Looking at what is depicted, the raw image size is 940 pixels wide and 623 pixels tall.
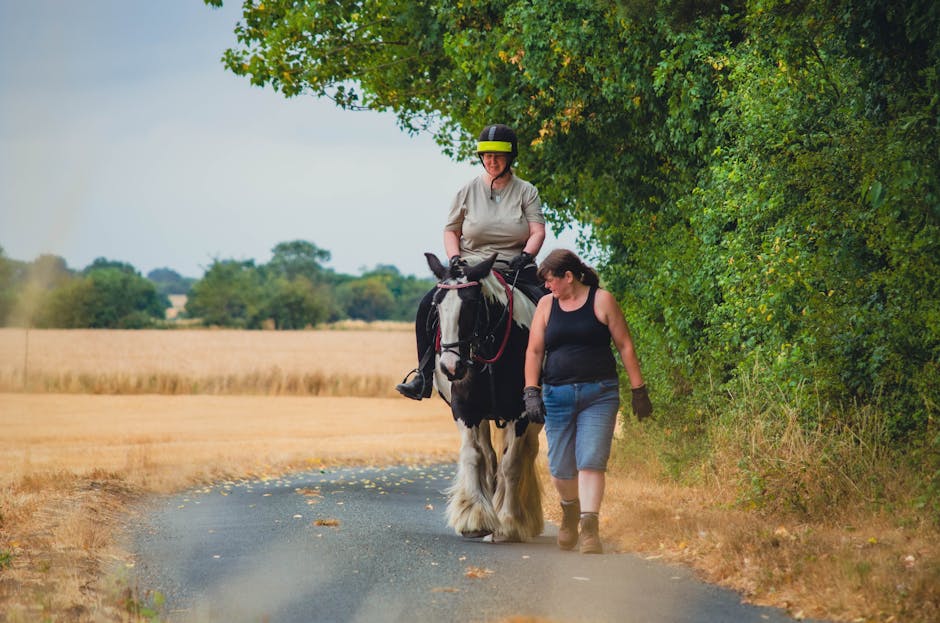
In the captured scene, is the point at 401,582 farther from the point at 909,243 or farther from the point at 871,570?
the point at 909,243

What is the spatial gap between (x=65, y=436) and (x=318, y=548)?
17.6m

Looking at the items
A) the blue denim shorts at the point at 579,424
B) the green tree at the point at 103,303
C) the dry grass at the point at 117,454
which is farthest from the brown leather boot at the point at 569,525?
the green tree at the point at 103,303

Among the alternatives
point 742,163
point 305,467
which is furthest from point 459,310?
point 305,467

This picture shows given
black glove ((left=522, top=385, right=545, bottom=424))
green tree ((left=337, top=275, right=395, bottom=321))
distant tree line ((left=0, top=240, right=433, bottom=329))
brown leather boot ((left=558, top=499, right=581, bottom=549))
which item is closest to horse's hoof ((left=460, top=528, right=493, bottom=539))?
brown leather boot ((left=558, top=499, right=581, bottom=549))

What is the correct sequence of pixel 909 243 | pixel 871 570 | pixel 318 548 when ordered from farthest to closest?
pixel 318 548
pixel 909 243
pixel 871 570

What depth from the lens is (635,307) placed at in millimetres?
16125

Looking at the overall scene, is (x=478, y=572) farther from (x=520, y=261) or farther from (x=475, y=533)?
(x=520, y=261)

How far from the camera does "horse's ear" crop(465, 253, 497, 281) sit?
10.5 m

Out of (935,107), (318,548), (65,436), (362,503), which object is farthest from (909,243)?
(65,436)

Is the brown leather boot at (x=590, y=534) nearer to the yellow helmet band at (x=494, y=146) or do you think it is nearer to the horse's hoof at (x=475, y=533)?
the horse's hoof at (x=475, y=533)

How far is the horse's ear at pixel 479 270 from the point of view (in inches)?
412

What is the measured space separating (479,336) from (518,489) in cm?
144

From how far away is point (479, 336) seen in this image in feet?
34.7

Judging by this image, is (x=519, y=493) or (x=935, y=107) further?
(x=519, y=493)
